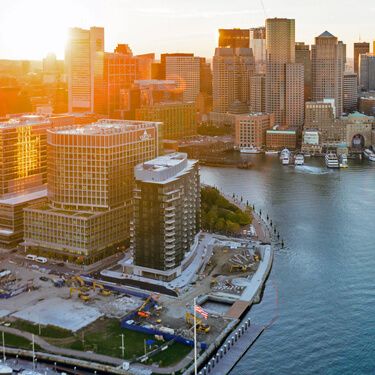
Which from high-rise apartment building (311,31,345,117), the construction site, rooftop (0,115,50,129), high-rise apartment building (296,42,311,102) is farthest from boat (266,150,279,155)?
the construction site

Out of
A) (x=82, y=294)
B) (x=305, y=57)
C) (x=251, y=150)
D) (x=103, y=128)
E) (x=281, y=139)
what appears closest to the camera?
(x=82, y=294)

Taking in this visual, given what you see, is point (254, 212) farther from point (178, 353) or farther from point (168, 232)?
point (178, 353)

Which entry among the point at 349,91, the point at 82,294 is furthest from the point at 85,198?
the point at 349,91

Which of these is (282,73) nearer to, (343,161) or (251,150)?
(251,150)

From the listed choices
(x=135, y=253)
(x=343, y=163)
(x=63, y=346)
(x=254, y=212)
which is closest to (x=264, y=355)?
(x=63, y=346)

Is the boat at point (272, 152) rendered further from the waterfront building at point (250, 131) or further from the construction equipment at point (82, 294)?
the construction equipment at point (82, 294)

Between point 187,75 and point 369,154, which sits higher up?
point 187,75
